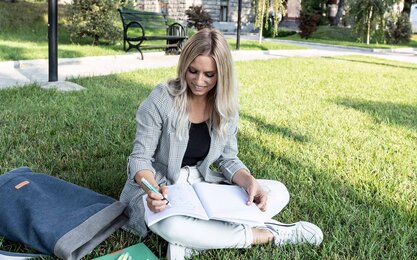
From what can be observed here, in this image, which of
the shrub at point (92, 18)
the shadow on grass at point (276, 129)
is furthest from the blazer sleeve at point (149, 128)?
the shrub at point (92, 18)

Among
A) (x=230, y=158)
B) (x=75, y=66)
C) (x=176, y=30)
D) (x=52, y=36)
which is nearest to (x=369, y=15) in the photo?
(x=176, y=30)

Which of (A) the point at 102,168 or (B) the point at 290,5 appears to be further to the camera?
(B) the point at 290,5

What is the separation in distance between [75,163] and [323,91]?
15.4 feet

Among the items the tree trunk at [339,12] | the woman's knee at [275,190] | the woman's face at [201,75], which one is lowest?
the woman's knee at [275,190]

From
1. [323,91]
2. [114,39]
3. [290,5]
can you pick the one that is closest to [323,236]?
[323,91]

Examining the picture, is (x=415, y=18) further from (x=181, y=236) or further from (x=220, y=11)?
(x=181, y=236)

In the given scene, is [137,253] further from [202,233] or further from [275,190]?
[275,190]

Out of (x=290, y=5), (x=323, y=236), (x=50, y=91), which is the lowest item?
(x=323, y=236)

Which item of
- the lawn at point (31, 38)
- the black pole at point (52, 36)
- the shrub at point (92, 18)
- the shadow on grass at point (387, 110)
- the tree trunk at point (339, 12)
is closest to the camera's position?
the shadow on grass at point (387, 110)

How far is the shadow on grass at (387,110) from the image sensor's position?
5.29 m

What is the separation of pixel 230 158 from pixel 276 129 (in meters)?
2.12

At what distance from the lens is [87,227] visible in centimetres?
213

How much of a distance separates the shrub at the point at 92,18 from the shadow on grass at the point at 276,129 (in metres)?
7.38

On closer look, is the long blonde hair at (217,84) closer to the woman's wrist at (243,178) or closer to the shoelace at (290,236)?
the woman's wrist at (243,178)
